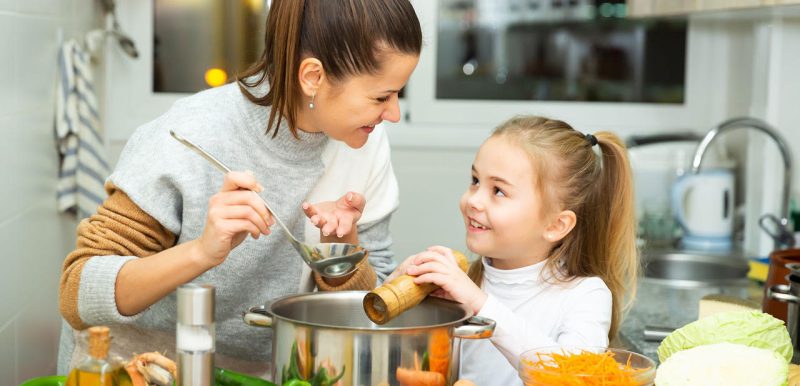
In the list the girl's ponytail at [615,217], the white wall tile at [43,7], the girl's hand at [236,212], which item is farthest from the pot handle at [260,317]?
the white wall tile at [43,7]

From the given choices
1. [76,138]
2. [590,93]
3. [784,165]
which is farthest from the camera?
[590,93]

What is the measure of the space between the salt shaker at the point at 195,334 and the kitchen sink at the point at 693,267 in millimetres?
2005

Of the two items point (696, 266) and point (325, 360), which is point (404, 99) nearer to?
point (696, 266)

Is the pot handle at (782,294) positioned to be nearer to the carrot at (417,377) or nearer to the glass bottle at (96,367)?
the carrot at (417,377)

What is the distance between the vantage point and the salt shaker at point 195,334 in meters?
1.02

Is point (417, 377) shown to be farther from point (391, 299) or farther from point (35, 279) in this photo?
point (35, 279)

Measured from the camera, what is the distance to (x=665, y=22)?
3.60 m

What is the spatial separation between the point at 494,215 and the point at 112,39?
2.06 meters

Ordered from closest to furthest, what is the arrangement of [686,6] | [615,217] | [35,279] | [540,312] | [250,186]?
[250,186]
[540,312]
[615,217]
[35,279]
[686,6]

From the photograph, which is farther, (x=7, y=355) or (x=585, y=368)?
(x=7, y=355)

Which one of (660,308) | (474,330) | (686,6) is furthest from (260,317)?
(686,6)

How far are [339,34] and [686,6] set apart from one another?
1.75 m

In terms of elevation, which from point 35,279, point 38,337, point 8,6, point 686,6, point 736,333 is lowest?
point 38,337

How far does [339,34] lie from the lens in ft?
4.84
